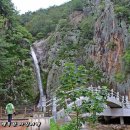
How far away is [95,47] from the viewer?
33000 millimetres

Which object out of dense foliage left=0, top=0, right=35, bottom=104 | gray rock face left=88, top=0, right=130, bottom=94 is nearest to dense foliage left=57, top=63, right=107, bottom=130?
dense foliage left=0, top=0, right=35, bottom=104

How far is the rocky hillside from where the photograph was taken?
29562mm

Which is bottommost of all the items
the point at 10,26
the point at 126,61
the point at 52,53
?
the point at 126,61

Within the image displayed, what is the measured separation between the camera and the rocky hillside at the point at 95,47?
29.6 metres

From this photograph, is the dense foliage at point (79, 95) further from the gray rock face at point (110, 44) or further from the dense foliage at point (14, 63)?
the gray rock face at point (110, 44)

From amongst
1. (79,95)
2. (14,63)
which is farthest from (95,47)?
(79,95)

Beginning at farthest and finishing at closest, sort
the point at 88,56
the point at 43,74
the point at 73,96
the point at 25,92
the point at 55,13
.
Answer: the point at 55,13 < the point at 43,74 < the point at 88,56 < the point at 25,92 < the point at 73,96

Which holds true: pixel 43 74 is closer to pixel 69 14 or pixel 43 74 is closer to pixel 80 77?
pixel 69 14

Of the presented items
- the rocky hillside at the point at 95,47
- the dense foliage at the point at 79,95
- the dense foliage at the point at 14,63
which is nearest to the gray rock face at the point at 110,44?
the rocky hillside at the point at 95,47

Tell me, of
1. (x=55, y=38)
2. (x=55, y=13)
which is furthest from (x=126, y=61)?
(x=55, y=13)

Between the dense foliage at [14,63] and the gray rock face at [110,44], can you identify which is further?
the gray rock face at [110,44]

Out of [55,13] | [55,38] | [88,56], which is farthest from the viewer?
[55,13]

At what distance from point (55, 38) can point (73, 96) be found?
30.9 meters

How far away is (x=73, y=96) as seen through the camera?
27.5 feet
